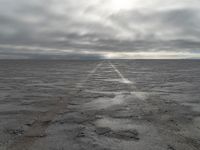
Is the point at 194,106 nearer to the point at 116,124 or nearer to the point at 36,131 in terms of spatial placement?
the point at 116,124

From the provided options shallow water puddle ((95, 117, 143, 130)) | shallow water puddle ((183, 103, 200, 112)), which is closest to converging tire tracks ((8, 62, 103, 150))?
shallow water puddle ((95, 117, 143, 130))

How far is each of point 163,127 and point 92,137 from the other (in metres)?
2.44

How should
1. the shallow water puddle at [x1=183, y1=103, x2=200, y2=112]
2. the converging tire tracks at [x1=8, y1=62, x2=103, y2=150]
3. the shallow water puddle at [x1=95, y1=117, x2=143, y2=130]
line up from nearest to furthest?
the converging tire tracks at [x1=8, y1=62, x2=103, y2=150]
the shallow water puddle at [x1=95, y1=117, x2=143, y2=130]
the shallow water puddle at [x1=183, y1=103, x2=200, y2=112]

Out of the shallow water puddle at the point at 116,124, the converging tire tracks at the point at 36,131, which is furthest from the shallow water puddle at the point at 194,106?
the converging tire tracks at the point at 36,131

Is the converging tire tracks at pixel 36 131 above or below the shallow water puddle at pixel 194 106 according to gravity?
above

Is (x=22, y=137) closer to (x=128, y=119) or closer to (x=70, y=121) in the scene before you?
(x=70, y=121)

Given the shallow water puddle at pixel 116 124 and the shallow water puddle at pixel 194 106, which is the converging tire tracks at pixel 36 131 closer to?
the shallow water puddle at pixel 116 124

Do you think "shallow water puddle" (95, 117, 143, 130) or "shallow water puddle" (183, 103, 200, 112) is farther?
"shallow water puddle" (183, 103, 200, 112)

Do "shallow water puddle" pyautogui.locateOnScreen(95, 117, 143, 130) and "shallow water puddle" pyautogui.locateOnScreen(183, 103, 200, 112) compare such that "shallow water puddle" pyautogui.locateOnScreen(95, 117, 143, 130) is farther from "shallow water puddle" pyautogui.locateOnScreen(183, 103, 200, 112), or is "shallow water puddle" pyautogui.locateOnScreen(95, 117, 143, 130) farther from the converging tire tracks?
"shallow water puddle" pyautogui.locateOnScreen(183, 103, 200, 112)

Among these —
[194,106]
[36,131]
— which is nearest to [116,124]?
[36,131]

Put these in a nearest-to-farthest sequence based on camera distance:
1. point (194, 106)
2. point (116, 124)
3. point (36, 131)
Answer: point (36, 131)
point (116, 124)
point (194, 106)

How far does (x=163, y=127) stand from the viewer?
7.50 m

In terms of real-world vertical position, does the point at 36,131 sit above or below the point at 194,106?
above

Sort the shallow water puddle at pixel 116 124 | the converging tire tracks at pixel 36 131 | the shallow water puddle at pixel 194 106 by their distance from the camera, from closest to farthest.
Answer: the converging tire tracks at pixel 36 131 < the shallow water puddle at pixel 116 124 < the shallow water puddle at pixel 194 106
